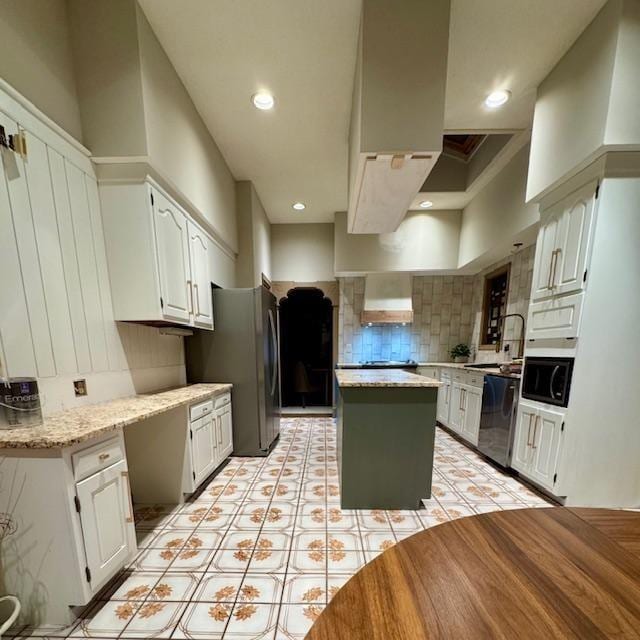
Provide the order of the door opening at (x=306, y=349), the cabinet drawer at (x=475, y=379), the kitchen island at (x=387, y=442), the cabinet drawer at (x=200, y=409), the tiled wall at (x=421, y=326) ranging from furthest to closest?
the door opening at (x=306, y=349) → the tiled wall at (x=421, y=326) → the cabinet drawer at (x=475, y=379) → the cabinet drawer at (x=200, y=409) → the kitchen island at (x=387, y=442)

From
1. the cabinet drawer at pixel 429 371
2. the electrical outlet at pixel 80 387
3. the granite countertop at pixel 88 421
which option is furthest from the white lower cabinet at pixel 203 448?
the cabinet drawer at pixel 429 371

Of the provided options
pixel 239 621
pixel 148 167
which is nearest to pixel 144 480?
pixel 239 621

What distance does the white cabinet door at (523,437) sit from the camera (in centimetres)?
217

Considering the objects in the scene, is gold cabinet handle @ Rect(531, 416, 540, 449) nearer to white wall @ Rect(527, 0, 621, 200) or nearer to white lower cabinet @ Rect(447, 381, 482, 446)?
white lower cabinet @ Rect(447, 381, 482, 446)

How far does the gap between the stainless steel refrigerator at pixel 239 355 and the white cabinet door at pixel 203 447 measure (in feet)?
1.47

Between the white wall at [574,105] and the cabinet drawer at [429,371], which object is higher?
the white wall at [574,105]

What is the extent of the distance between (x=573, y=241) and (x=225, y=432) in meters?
3.20

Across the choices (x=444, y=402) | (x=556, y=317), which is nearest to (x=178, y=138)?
(x=556, y=317)

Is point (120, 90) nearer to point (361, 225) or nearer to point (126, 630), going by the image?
point (361, 225)

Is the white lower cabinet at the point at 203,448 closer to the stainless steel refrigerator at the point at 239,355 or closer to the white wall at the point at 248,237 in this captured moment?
the stainless steel refrigerator at the point at 239,355

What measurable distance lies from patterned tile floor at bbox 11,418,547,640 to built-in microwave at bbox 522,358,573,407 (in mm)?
816

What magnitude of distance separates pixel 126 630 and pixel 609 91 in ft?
12.0

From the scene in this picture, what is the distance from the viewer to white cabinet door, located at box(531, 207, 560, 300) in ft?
6.72

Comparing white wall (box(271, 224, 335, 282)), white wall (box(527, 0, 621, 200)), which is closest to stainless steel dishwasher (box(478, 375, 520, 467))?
white wall (box(527, 0, 621, 200))
